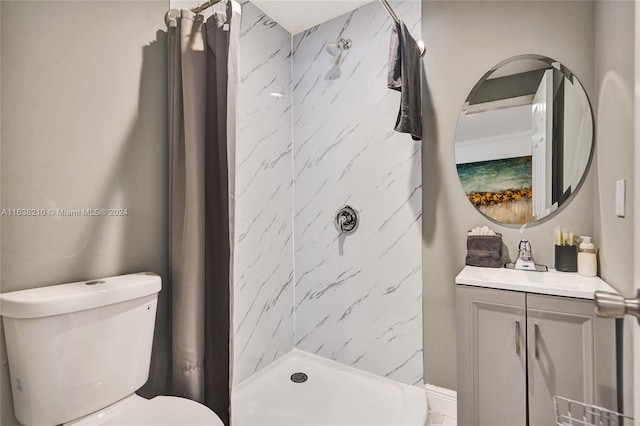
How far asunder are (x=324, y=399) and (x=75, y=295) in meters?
1.43

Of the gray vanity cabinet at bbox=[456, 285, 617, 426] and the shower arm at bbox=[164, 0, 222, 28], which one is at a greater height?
the shower arm at bbox=[164, 0, 222, 28]

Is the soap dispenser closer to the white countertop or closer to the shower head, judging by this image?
the white countertop

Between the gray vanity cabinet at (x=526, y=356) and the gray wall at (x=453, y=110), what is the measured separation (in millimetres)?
424

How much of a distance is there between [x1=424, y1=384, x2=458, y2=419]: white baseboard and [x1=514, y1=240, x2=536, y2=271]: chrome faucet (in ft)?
2.62

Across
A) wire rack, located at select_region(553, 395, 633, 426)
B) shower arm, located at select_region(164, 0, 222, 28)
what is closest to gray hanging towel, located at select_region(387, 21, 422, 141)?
shower arm, located at select_region(164, 0, 222, 28)

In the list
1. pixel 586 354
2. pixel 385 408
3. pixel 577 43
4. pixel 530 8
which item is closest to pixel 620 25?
pixel 577 43

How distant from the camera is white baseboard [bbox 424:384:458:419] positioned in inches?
69.4

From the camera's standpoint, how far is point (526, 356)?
1.26 meters

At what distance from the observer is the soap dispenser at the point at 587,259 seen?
4.53 ft

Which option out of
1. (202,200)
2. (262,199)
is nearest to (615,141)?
(202,200)

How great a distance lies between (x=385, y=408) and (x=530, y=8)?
2.24 metres

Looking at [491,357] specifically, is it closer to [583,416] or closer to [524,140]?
[583,416]

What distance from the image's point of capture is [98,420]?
3.69 ft

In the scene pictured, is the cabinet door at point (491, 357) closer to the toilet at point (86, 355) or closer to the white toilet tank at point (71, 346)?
the toilet at point (86, 355)
